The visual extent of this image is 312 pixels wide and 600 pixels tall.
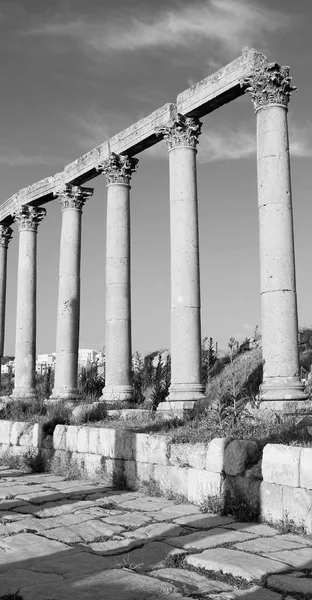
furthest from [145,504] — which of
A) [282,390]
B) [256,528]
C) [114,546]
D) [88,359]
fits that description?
[88,359]

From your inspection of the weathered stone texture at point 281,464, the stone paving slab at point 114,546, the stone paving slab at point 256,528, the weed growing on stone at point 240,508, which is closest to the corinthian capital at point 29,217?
the weed growing on stone at point 240,508

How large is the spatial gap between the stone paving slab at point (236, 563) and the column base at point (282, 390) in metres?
7.40

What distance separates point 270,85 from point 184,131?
365 cm

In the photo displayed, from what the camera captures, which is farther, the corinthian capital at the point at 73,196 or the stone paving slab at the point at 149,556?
the corinthian capital at the point at 73,196

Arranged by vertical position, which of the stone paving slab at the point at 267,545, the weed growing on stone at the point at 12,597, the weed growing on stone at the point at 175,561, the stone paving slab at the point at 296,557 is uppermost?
the stone paving slab at the point at 267,545

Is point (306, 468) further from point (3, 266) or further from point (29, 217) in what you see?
point (3, 266)

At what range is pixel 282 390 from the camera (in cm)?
1470

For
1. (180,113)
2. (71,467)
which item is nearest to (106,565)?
(71,467)

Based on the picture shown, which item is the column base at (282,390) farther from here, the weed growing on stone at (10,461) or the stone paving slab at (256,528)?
the weed growing on stone at (10,461)

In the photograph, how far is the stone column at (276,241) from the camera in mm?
14953

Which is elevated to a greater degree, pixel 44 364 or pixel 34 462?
pixel 44 364

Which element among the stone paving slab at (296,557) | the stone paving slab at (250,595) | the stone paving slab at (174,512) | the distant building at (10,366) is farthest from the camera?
→ the distant building at (10,366)

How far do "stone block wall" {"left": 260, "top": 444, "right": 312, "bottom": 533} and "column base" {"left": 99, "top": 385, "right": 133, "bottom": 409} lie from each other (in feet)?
37.8

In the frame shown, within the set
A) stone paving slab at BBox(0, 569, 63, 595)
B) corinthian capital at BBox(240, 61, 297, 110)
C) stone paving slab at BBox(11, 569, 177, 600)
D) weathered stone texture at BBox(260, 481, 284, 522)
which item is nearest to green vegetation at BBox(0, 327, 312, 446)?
weathered stone texture at BBox(260, 481, 284, 522)
